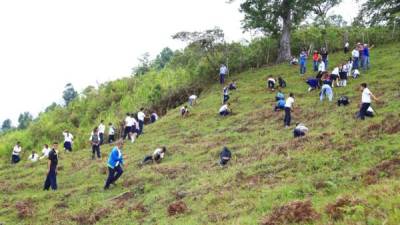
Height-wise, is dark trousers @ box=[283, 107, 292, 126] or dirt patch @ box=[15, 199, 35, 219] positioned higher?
dark trousers @ box=[283, 107, 292, 126]

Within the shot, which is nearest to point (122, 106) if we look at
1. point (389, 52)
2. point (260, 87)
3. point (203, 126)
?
point (260, 87)

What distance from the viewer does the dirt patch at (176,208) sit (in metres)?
17.1

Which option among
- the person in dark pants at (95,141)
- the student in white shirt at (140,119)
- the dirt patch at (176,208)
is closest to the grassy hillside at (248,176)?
the dirt patch at (176,208)

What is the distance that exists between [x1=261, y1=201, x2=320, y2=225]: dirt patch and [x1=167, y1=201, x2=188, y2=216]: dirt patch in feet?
14.2

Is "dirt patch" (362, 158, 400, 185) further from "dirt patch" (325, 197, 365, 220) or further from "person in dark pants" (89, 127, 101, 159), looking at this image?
"person in dark pants" (89, 127, 101, 159)

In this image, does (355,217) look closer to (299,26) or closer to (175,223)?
(175,223)

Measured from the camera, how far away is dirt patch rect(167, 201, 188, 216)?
56.1 ft

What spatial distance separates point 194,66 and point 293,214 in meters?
40.7

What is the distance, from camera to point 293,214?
512 inches

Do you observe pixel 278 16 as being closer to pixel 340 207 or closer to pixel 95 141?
pixel 95 141

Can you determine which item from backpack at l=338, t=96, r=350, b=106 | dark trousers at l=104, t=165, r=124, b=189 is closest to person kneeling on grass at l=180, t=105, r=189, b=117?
backpack at l=338, t=96, r=350, b=106

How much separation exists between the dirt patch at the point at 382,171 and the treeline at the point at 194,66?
32.0m

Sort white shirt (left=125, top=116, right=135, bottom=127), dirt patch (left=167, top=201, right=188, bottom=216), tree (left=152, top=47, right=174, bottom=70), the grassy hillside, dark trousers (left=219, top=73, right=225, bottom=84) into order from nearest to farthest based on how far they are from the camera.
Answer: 1. the grassy hillside
2. dirt patch (left=167, top=201, right=188, bottom=216)
3. white shirt (left=125, top=116, right=135, bottom=127)
4. dark trousers (left=219, top=73, right=225, bottom=84)
5. tree (left=152, top=47, right=174, bottom=70)

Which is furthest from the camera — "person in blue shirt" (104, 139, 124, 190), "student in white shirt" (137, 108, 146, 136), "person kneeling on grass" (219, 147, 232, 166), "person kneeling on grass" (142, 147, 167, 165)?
"student in white shirt" (137, 108, 146, 136)
